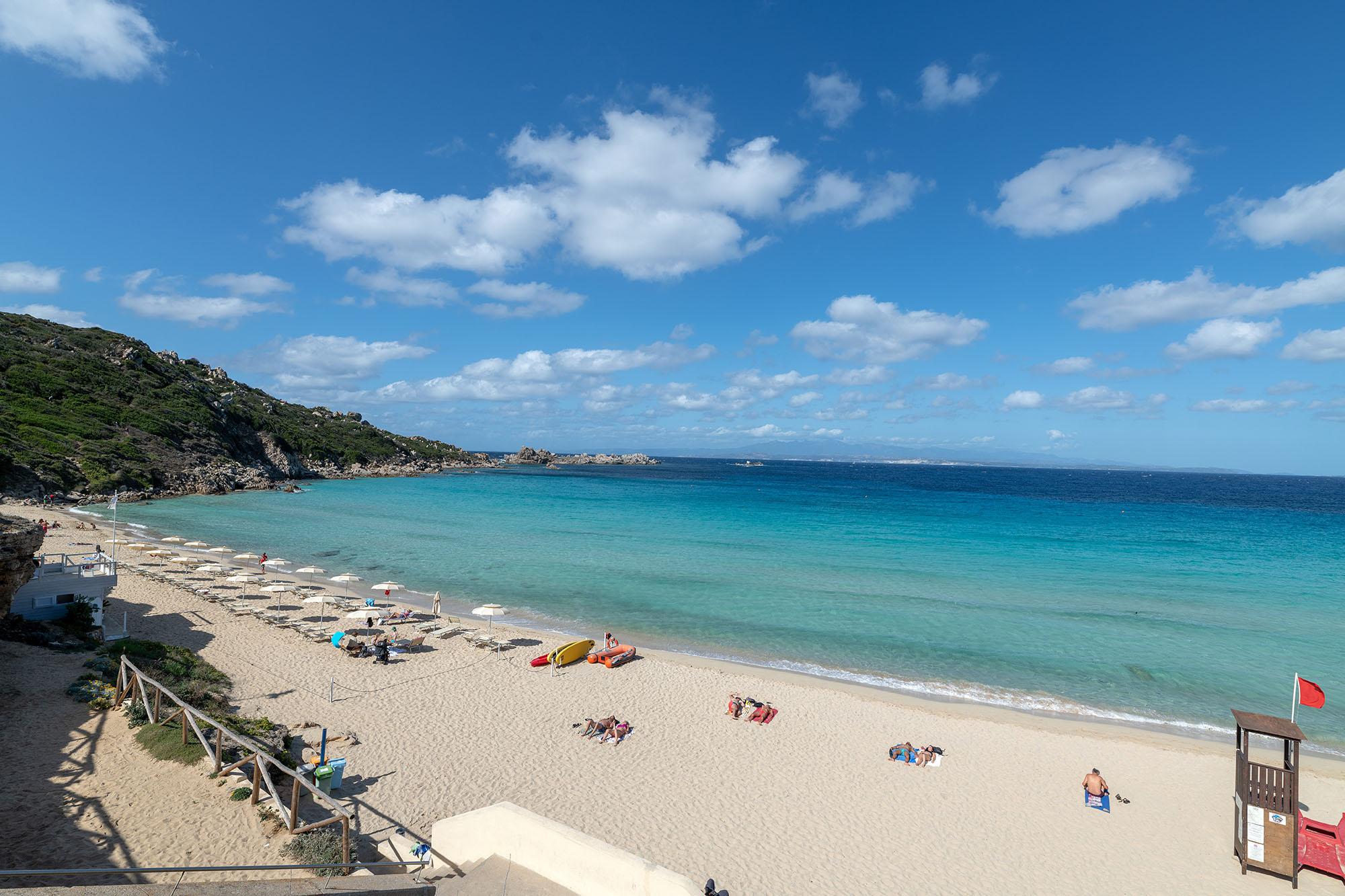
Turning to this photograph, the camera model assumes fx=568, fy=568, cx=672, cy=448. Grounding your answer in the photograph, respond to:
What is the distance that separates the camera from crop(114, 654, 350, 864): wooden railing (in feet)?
25.8

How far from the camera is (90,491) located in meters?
51.1

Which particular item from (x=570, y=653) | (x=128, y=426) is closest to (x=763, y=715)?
(x=570, y=653)

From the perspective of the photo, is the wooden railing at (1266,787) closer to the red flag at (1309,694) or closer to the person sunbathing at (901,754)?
the red flag at (1309,694)

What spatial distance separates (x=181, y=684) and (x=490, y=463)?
488 feet

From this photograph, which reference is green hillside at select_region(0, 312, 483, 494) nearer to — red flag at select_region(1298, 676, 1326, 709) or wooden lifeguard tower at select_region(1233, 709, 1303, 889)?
wooden lifeguard tower at select_region(1233, 709, 1303, 889)

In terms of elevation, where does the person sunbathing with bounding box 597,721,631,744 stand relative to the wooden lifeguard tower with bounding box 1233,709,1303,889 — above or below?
below

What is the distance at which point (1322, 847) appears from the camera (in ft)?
32.3

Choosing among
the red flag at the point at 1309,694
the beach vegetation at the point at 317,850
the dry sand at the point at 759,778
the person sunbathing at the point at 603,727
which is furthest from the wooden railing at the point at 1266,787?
the beach vegetation at the point at 317,850

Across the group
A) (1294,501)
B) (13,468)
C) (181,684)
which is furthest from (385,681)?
(1294,501)

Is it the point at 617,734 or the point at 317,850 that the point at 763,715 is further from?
the point at 317,850

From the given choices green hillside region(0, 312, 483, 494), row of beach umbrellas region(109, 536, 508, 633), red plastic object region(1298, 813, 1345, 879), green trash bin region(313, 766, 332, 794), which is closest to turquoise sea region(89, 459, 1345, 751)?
row of beach umbrellas region(109, 536, 508, 633)

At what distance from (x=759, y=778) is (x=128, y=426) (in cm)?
8191

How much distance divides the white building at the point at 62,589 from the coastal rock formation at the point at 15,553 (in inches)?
88.7

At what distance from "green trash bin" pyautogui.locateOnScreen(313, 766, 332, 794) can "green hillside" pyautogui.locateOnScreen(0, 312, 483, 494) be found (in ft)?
182
